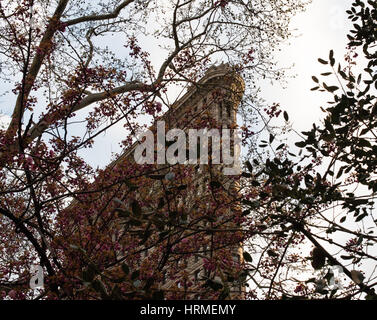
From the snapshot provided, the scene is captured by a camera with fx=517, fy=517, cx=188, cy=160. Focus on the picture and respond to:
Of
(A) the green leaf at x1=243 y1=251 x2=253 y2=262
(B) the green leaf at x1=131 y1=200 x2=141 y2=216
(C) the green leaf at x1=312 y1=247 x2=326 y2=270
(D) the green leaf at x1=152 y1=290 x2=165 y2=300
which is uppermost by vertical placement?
(B) the green leaf at x1=131 y1=200 x2=141 y2=216

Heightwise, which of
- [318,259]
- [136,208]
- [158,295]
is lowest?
[158,295]

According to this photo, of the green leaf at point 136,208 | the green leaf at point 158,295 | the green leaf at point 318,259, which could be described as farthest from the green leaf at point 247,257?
the green leaf at point 136,208

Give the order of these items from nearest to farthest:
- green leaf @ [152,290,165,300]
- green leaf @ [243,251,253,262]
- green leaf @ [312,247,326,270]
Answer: green leaf @ [152,290,165,300], green leaf @ [312,247,326,270], green leaf @ [243,251,253,262]

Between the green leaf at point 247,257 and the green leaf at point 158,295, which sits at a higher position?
the green leaf at point 247,257

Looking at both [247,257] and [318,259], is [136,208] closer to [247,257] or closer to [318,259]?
[247,257]

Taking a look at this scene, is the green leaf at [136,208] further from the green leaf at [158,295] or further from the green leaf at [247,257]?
the green leaf at [247,257]

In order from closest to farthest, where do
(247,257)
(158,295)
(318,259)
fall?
(158,295) < (318,259) < (247,257)

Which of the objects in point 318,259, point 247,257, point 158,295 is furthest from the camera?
point 247,257

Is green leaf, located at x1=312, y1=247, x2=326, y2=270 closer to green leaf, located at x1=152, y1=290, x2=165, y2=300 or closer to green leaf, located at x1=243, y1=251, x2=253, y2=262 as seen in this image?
green leaf, located at x1=243, y1=251, x2=253, y2=262

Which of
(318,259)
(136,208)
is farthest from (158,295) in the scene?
(318,259)

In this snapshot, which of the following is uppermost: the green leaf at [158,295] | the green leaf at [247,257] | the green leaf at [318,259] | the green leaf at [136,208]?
the green leaf at [136,208]

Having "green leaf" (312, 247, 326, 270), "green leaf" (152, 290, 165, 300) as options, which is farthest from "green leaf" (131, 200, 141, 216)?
"green leaf" (312, 247, 326, 270)

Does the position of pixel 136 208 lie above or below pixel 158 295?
above
